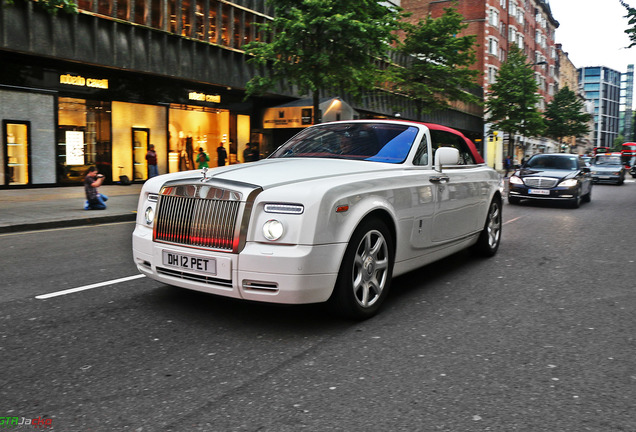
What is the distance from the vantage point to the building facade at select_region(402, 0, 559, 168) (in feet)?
188

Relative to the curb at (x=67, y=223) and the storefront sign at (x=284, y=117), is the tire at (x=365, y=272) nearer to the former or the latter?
the curb at (x=67, y=223)

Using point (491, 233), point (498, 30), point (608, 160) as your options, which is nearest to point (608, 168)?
point (608, 160)

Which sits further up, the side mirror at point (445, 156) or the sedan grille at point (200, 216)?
→ the side mirror at point (445, 156)

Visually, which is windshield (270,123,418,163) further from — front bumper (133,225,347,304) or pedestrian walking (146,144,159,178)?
pedestrian walking (146,144,159,178)

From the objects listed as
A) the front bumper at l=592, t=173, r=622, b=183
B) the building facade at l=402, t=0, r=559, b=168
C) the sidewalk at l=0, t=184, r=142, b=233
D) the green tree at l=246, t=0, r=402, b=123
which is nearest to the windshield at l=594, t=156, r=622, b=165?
the front bumper at l=592, t=173, r=622, b=183

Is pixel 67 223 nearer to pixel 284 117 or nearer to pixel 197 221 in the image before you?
pixel 197 221

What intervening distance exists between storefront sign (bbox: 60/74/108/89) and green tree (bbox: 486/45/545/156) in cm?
3260

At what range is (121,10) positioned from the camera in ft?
68.6

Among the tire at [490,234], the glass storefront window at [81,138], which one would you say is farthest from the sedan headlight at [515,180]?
the glass storefront window at [81,138]

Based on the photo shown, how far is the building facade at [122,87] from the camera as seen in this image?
18.5 meters

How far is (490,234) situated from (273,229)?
423 centimetres

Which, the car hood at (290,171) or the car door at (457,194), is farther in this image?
the car door at (457,194)

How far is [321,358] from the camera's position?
3496 mm

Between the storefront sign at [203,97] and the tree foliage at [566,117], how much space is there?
5585 centimetres
